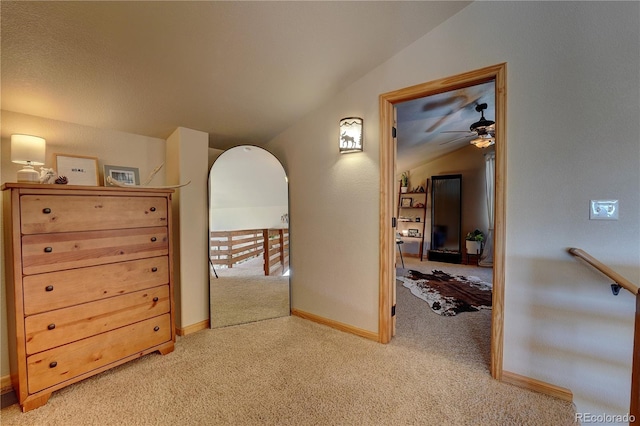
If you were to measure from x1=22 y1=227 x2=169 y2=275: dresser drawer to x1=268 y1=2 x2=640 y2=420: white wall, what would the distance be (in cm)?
243

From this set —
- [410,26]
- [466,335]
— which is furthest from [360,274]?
[410,26]

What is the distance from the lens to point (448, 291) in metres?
3.63

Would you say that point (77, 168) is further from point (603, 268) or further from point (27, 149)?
point (603, 268)

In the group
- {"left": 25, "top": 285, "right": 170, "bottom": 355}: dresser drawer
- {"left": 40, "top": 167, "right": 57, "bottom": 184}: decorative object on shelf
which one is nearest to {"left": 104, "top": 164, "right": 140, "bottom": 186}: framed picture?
{"left": 40, "top": 167, "right": 57, "bottom": 184}: decorative object on shelf

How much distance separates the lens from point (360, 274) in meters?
2.35

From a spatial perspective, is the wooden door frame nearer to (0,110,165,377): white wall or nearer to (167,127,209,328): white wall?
(167,127,209,328): white wall

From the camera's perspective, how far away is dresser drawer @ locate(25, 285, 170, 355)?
1502mm

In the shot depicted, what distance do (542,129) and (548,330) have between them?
4.14 ft

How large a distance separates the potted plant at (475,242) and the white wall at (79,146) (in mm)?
5535

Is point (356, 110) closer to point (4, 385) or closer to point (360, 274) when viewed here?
point (360, 274)

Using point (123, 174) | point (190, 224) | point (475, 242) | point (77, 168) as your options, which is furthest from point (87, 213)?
point (475, 242)

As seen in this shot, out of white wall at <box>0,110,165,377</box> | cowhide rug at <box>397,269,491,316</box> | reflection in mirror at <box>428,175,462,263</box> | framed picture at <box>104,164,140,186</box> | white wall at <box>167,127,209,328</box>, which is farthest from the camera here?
reflection in mirror at <box>428,175,462,263</box>

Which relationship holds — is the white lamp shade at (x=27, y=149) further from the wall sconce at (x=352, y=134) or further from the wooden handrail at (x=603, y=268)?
the wooden handrail at (x=603, y=268)

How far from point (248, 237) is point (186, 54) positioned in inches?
68.3
